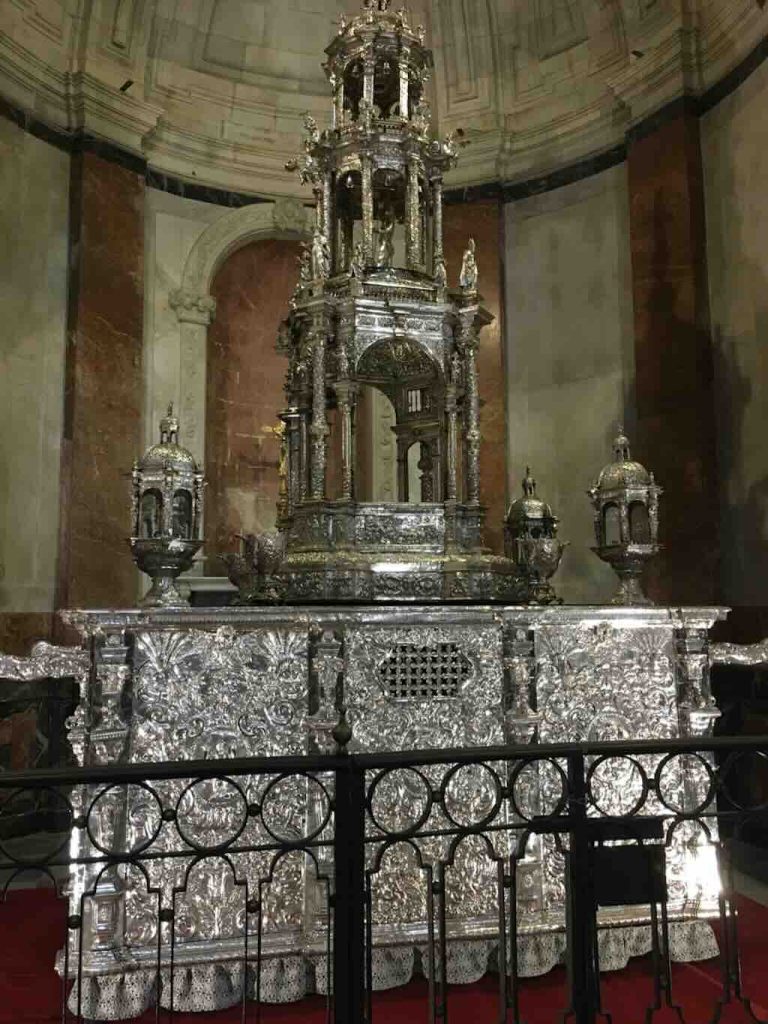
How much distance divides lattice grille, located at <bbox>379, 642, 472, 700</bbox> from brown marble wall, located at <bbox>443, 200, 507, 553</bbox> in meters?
4.26

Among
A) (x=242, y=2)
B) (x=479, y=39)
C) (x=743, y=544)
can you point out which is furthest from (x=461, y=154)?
(x=743, y=544)

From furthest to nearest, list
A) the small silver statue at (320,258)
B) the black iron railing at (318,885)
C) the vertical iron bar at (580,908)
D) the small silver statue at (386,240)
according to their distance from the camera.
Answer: the small silver statue at (386,240) < the small silver statue at (320,258) < the black iron railing at (318,885) < the vertical iron bar at (580,908)

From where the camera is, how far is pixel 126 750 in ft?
14.8

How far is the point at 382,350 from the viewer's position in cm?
600

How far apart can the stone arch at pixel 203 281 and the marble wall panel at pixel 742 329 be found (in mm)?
4282

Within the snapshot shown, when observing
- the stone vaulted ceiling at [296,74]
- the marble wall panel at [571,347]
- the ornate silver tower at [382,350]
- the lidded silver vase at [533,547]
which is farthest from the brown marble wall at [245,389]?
the lidded silver vase at [533,547]

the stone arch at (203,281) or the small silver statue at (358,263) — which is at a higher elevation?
the stone arch at (203,281)

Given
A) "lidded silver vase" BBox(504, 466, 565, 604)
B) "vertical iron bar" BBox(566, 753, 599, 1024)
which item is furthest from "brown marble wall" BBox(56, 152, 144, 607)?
"vertical iron bar" BBox(566, 753, 599, 1024)

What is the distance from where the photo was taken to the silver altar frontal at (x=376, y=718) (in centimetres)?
443

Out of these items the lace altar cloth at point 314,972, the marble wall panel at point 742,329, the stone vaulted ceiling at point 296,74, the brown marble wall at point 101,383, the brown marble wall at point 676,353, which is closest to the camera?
the lace altar cloth at point 314,972

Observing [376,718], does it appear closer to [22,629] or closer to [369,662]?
[369,662]

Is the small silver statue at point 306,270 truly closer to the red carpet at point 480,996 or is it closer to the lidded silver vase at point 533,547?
A: the lidded silver vase at point 533,547

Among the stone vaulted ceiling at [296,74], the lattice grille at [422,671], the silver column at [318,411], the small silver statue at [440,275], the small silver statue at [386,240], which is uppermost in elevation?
the stone vaulted ceiling at [296,74]

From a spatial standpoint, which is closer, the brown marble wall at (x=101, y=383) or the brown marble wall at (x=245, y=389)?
the brown marble wall at (x=101, y=383)
